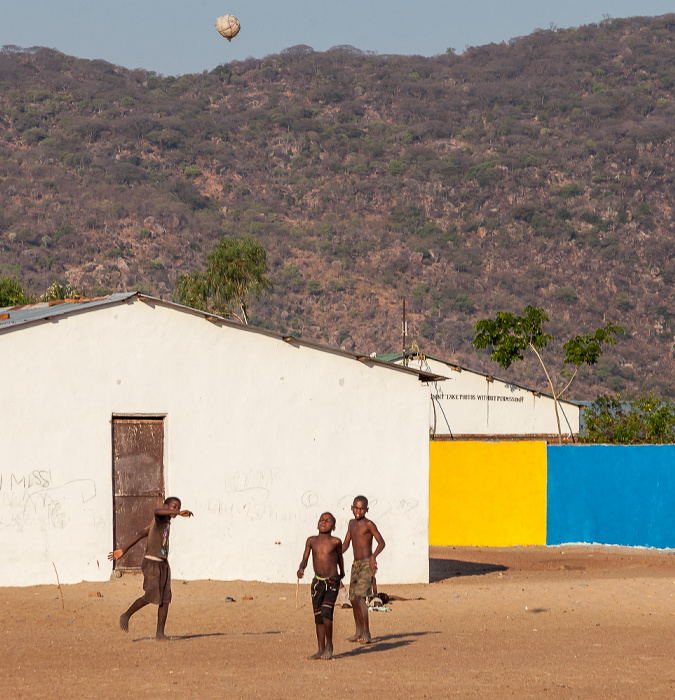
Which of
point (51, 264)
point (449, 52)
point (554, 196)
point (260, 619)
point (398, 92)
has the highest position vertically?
point (449, 52)

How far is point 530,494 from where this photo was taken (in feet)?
72.9

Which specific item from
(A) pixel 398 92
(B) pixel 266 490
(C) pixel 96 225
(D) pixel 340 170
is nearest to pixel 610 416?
(B) pixel 266 490

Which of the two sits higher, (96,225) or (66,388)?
(96,225)

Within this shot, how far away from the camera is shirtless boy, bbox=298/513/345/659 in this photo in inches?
368

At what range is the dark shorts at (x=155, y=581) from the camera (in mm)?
10211

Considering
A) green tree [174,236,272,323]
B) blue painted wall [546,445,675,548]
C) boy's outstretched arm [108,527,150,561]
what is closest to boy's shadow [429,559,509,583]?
blue painted wall [546,445,675,548]

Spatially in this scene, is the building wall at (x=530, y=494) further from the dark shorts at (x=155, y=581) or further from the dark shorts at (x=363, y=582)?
the dark shorts at (x=155, y=581)

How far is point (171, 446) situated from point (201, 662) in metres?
5.41

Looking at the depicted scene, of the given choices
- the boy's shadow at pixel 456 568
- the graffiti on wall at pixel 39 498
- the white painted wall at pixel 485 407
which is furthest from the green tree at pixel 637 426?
the graffiti on wall at pixel 39 498

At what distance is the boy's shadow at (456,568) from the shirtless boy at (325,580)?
6903 millimetres

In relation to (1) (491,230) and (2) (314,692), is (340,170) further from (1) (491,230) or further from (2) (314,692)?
(2) (314,692)

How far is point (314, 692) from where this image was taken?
809 cm

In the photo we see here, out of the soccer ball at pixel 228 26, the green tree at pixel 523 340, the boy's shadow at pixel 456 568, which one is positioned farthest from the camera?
the green tree at pixel 523 340

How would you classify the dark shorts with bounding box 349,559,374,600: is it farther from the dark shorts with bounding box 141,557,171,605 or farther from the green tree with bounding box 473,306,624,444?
the green tree with bounding box 473,306,624,444
